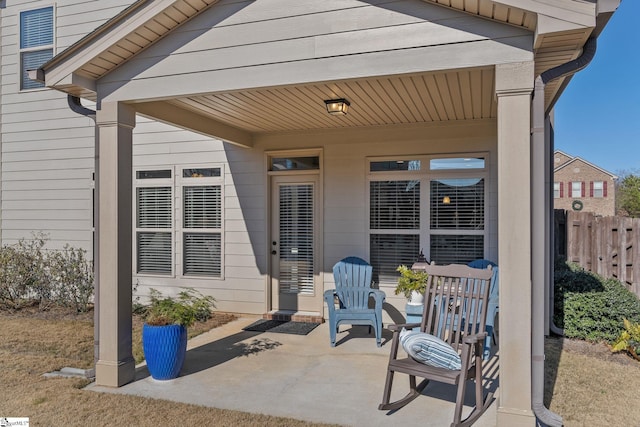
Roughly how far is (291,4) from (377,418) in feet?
10.1

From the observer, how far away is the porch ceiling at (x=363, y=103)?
393 cm

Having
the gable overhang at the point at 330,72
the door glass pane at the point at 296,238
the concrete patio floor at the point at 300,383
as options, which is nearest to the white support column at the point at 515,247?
the gable overhang at the point at 330,72

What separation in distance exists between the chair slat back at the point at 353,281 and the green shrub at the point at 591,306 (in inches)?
88.5

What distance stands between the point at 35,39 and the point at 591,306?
8.86 m

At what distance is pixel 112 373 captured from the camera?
372 cm

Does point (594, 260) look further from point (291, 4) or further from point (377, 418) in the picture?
point (291, 4)

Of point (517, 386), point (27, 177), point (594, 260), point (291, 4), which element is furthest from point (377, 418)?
point (27, 177)

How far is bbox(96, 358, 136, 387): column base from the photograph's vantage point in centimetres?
371

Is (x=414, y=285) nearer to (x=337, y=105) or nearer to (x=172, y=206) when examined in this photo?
(x=337, y=105)

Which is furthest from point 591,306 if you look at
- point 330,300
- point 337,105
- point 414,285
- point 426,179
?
point 337,105

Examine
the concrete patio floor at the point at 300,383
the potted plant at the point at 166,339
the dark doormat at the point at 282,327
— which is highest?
the potted plant at the point at 166,339

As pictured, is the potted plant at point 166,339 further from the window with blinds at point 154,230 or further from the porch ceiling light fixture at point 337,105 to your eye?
the window with blinds at point 154,230

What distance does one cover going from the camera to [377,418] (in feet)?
10.3

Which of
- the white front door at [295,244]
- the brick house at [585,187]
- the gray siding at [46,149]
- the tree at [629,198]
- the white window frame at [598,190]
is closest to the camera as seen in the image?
the white front door at [295,244]
